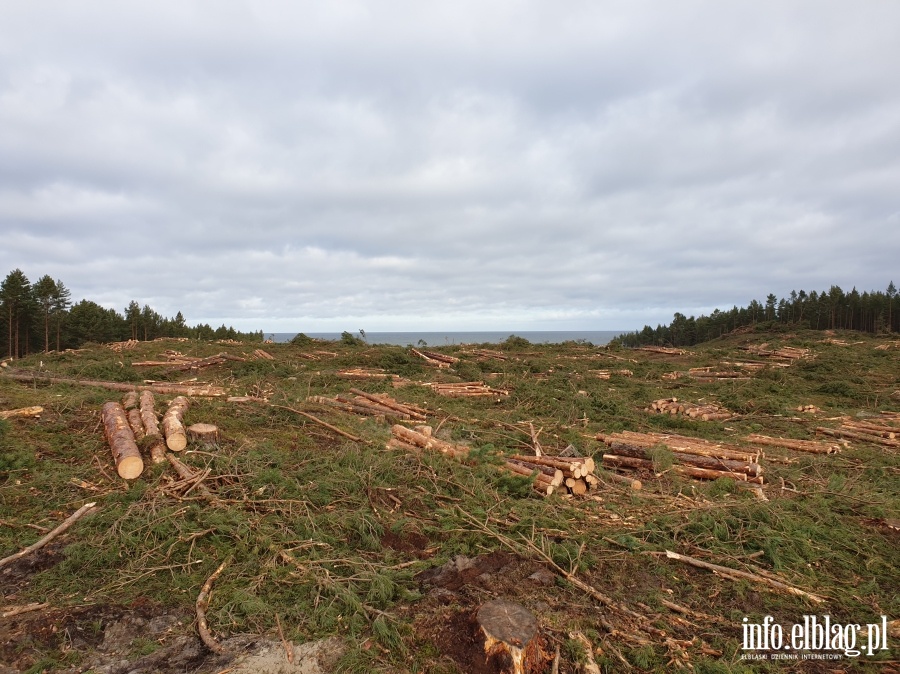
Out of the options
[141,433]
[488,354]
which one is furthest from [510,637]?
[488,354]

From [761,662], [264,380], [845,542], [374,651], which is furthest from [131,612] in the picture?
[264,380]

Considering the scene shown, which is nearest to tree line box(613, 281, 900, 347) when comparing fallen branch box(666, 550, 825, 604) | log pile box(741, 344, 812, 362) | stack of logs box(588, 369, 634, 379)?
log pile box(741, 344, 812, 362)

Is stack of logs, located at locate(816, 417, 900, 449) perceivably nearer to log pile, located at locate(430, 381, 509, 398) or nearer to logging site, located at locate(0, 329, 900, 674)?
logging site, located at locate(0, 329, 900, 674)

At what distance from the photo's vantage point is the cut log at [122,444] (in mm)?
6598

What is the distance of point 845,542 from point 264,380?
1662 centimetres

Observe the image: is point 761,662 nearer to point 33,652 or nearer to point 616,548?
point 616,548

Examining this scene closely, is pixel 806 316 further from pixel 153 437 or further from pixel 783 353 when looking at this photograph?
pixel 153 437

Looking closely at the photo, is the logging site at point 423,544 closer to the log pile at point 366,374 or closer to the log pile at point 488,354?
the log pile at point 366,374

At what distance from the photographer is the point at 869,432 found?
11.7 m

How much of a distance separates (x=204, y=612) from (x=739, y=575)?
544 cm

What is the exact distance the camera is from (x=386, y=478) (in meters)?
7.18

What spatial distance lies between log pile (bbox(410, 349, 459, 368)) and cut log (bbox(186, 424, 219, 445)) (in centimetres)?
1489

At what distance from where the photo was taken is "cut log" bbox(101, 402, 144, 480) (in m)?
6.60

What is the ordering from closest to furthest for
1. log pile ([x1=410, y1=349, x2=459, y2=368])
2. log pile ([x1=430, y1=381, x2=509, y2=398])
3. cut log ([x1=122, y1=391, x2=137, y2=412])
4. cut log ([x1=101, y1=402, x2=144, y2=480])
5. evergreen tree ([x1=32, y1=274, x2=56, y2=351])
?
cut log ([x1=101, y1=402, x2=144, y2=480]) < cut log ([x1=122, y1=391, x2=137, y2=412]) < log pile ([x1=430, y1=381, x2=509, y2=398]) < log pile ([x1=410, y1=349, x2=459, y2=368]) < evergreen tree ([x1=32, y1=274, x2=56, y2=351])
